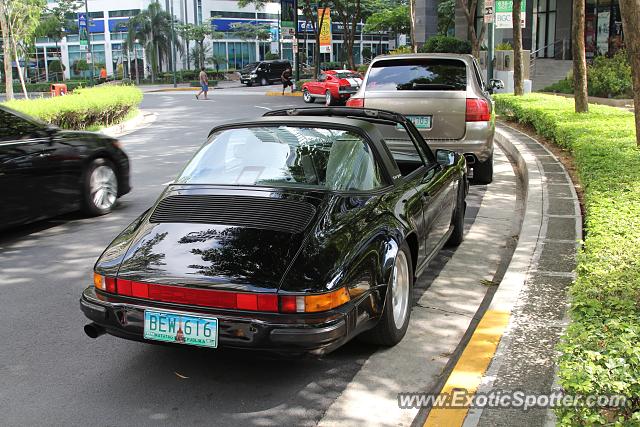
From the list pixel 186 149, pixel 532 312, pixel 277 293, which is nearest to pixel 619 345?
pixel 277 293

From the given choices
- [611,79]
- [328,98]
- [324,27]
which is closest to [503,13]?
[611,79]

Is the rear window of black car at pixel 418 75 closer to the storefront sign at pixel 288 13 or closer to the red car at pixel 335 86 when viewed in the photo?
the red car at pixel 335 86

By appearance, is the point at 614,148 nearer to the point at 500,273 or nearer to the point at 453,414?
the point at 500,273

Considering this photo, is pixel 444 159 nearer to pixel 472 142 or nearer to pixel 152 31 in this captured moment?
pixel 472 142

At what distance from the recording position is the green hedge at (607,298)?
2.71 meters

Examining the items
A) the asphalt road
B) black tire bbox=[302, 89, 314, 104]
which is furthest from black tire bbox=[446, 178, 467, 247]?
black tire bbox=[302, 89, 314, 104]

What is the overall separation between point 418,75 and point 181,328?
6.48 metres

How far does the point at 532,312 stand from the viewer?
4.85 m

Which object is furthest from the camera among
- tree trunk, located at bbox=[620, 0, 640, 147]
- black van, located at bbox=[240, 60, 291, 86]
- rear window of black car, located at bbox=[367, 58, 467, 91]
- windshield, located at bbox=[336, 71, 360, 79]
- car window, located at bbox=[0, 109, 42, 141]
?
black van, located at bbox=[240, 60, 291, 86]

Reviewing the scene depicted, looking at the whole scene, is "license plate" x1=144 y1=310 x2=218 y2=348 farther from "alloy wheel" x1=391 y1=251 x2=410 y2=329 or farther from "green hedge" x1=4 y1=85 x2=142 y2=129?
"green hedge" x1=4 y1=85 x2=142 y2=129

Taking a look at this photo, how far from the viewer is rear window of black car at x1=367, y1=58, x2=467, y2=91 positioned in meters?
9.23

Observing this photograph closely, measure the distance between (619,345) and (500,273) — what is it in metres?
3.19

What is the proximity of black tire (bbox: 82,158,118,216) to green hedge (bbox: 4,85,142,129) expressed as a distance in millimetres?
7389

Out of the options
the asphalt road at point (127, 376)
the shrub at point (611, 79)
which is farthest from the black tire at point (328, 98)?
the asphalt road at point (127, 376)
